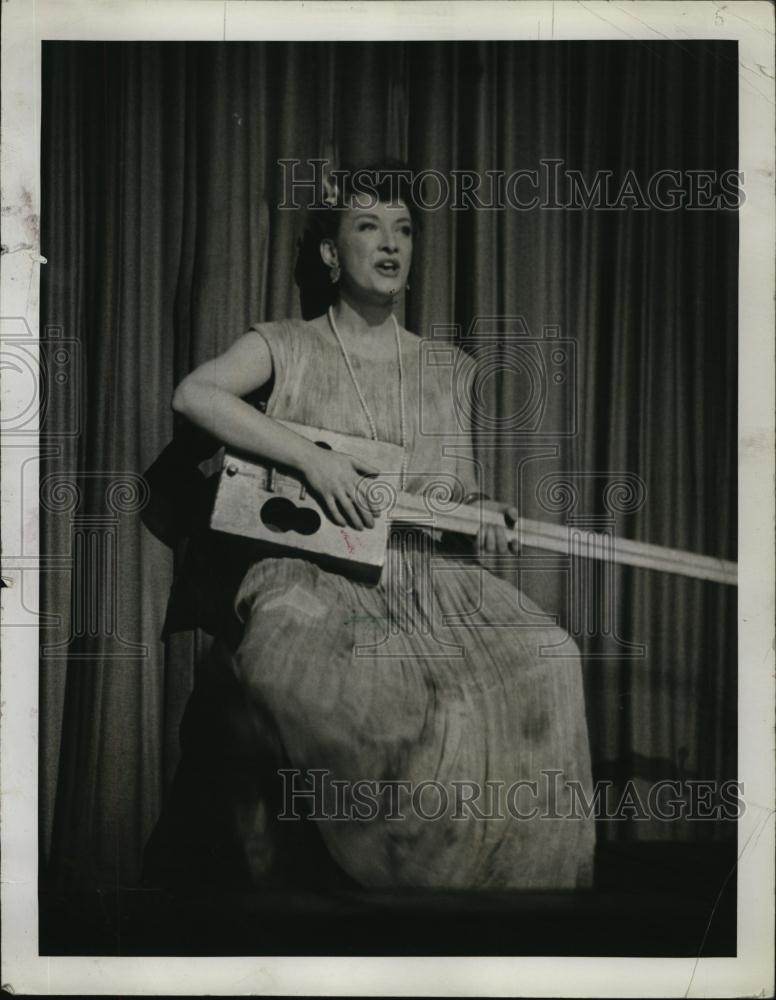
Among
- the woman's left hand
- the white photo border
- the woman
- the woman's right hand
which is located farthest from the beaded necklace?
the white photo border

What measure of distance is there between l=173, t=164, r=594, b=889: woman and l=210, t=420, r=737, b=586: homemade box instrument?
1.1 inches

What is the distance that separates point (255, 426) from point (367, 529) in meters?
0.41

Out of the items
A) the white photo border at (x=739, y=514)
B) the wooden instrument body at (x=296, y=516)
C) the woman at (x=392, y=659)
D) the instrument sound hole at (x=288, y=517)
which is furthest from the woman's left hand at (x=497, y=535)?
the white photo border at (x=739, y=514)

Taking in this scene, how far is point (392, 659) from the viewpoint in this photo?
9.05ft

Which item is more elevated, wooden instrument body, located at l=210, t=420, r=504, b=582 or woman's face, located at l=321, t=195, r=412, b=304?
woman's face, located at l=321, t=195, r=412, b=304

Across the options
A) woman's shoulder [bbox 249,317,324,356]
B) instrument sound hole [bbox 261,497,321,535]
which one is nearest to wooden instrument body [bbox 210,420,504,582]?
instrument sound hole [bbox 261,497,321,535]

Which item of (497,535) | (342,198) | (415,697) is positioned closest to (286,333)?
(342,198)

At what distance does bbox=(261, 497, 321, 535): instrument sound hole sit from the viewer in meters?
2.77

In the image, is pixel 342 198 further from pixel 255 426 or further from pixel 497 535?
pixel 497 535

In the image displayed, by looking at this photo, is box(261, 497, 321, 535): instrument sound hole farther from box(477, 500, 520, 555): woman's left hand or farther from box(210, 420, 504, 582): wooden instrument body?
box(477, 500, 520, 555): woman's left hand

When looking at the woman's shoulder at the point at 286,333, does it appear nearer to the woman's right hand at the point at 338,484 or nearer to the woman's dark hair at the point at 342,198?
the woman's dark hair at the point at 342,198

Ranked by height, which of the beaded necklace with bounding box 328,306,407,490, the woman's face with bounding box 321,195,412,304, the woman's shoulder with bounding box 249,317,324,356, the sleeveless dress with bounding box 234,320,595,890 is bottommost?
the sleeveless dress with bounding box 234,320,595,890

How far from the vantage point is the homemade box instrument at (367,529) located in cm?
277

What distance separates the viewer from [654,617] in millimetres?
2826
